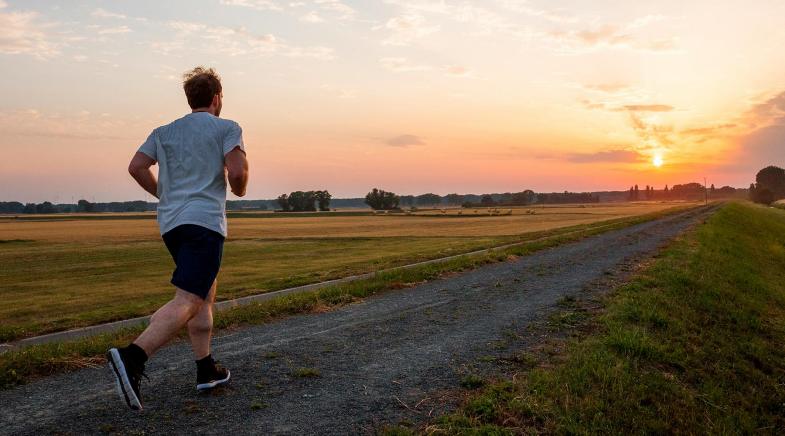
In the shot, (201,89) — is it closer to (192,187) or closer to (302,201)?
(192,187)

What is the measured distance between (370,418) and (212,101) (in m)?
2.99

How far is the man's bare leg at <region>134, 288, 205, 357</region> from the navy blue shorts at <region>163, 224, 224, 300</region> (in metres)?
0.09

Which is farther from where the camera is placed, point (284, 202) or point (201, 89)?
point (284, 202)

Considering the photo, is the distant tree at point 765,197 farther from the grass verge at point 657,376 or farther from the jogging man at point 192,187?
the jogging man at point 192,187

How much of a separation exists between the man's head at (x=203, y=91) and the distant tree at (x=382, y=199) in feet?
561

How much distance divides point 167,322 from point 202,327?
588mm

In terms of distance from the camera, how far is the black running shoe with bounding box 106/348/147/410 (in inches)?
151

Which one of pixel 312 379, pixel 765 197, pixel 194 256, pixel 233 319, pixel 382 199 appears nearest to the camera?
pixel 194 256

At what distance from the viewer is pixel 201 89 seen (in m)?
4.48

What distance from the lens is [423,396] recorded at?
15.7 feet

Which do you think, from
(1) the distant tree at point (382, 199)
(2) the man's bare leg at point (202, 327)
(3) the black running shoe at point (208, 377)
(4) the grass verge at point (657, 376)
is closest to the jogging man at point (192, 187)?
(2) the man's bare leg at point (202, 327)

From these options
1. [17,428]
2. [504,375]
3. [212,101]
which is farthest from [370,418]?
[212,101]

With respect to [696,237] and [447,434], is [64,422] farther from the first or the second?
[696,237]

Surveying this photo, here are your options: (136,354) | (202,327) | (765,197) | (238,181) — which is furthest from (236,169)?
(765,197)
